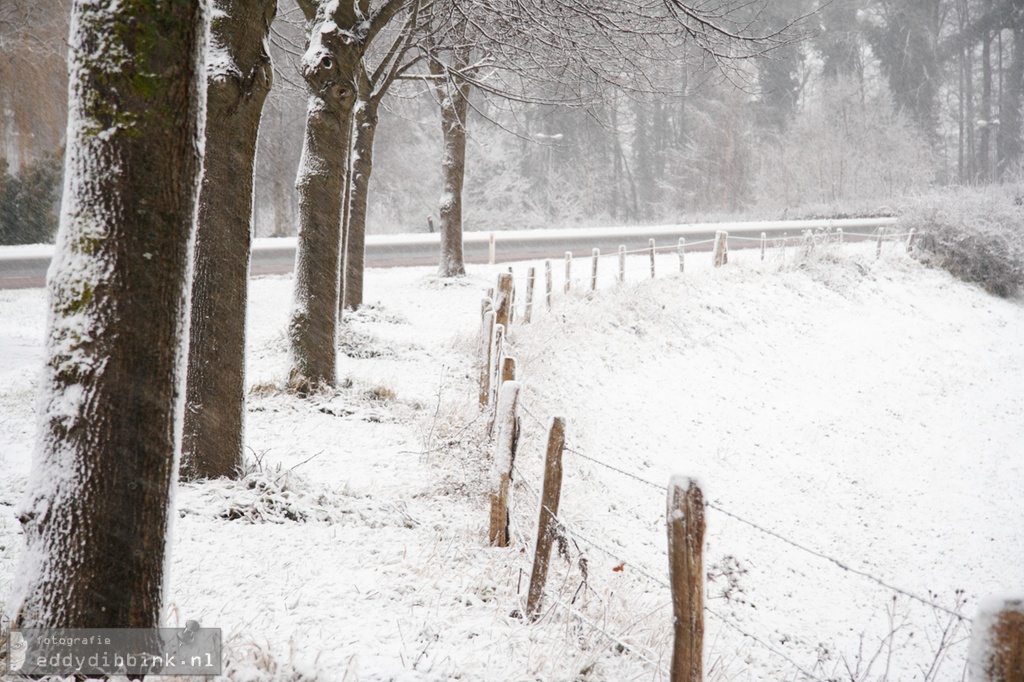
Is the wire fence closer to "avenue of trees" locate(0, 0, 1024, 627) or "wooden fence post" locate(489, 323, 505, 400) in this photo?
"wooden fence post" locate(489, 323, 505, 400)

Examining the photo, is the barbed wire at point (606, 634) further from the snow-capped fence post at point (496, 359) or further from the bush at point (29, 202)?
the bush at point (29, 202)

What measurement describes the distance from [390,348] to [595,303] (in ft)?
15.3

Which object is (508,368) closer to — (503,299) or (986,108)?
(503,299)

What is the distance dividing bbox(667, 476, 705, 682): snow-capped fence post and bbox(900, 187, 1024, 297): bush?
2279cm

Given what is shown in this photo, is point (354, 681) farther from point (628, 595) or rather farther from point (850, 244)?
point (850, 244)

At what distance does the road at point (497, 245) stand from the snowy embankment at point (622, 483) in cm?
232

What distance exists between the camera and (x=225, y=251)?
4.90 meters

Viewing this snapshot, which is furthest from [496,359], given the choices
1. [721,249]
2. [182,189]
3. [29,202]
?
[29,202]

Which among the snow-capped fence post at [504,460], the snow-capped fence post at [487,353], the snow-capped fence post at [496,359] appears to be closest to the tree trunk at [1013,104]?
the snow-capped fence post at [487,353]

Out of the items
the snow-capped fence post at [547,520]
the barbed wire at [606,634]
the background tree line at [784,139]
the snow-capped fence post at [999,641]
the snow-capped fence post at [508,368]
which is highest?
the background tree line at [784,139]

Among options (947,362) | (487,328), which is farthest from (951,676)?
(947,362)

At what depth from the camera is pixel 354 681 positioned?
9.46 feet

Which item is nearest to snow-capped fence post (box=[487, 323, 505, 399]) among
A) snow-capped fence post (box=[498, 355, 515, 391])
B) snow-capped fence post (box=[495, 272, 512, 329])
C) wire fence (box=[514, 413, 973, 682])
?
snow-capped fence post (box=[495, 272, 512, 329])

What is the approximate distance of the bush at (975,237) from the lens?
21.0 m
